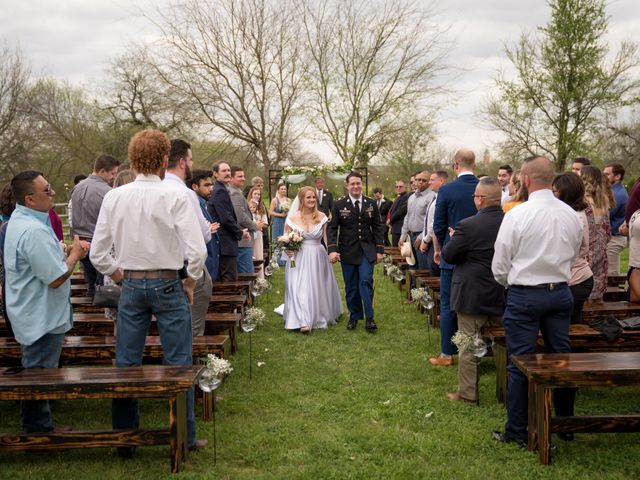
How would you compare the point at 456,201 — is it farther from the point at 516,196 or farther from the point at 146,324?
the point at 146,324

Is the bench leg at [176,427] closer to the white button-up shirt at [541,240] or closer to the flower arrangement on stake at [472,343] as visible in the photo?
the flower arrangement on stake at [472,343]

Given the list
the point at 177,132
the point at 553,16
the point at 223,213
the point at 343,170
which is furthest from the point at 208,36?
the point at 223,213

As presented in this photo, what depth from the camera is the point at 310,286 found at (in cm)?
911

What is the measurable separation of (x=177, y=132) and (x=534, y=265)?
23.0 meters

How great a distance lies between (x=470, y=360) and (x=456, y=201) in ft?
5.80

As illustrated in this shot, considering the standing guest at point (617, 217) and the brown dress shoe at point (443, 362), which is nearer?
the brown dress shoe at point (443, 362)

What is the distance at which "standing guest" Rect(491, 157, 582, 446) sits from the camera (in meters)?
4.44

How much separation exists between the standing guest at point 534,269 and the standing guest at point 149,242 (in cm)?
226

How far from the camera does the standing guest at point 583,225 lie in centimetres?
530

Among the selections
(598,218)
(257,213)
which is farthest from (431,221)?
(257,213)

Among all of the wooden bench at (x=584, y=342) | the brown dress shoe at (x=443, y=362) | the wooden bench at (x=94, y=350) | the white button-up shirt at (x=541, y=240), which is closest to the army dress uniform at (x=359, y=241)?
the brown dress shoe at (x=443, y=362)

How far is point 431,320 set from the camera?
9.21 metres

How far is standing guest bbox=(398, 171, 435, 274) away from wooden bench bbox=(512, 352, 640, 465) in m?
5.80

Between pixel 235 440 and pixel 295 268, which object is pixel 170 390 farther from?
pixel 295 268
